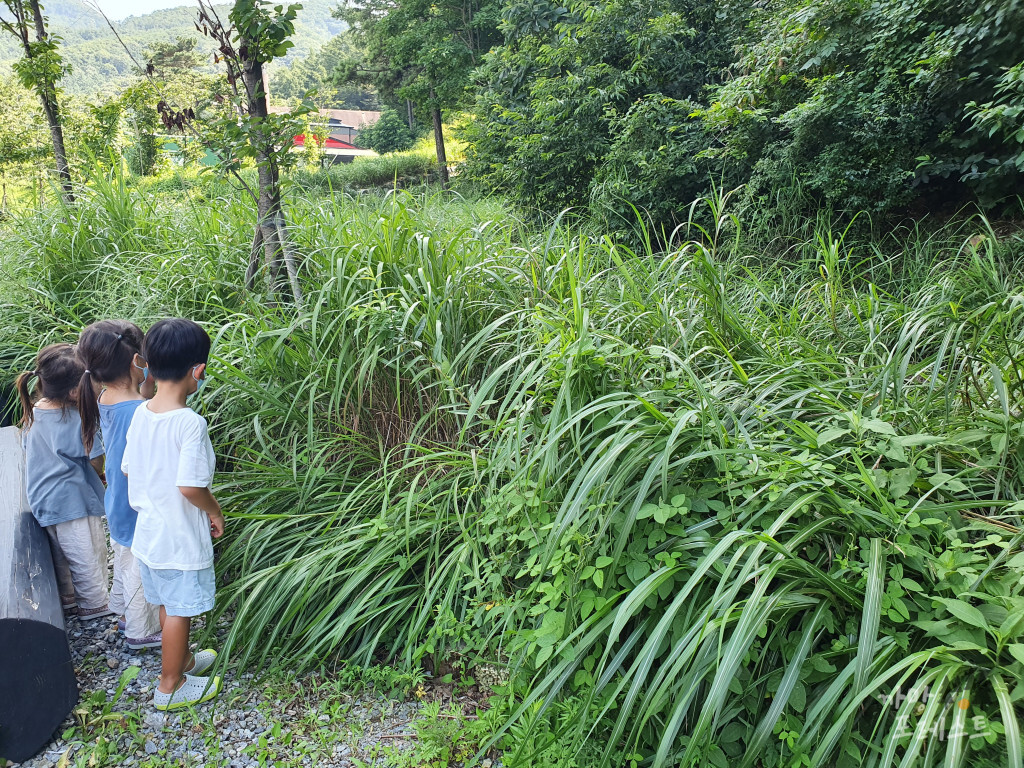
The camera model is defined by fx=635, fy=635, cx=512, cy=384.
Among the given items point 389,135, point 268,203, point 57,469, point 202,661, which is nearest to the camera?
point 202,661

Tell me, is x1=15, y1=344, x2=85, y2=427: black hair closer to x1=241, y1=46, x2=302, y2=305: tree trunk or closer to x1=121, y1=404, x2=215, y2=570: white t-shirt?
x1=121, y1=404, x2=215, y2=570: white t-shirt

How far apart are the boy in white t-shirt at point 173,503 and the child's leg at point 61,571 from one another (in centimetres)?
76

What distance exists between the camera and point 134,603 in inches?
98.3

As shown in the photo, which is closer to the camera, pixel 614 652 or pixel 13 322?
pixel 614 652

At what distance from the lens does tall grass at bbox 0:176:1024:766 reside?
1539mm

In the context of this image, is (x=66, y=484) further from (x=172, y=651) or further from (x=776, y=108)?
(x=776, y=108)

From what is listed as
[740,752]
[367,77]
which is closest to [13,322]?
[740,752]

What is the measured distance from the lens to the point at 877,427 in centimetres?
177

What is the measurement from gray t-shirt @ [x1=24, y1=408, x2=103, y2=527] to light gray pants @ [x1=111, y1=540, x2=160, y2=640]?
33 cm

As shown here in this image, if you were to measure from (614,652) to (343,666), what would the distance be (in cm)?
108

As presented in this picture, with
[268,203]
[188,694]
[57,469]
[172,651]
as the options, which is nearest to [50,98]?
[268,203]

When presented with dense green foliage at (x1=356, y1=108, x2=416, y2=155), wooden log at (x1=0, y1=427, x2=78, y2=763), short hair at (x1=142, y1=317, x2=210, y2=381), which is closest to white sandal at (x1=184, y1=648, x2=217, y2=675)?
wooden log at (x1=0, y1=427, x2=78, y2=763)

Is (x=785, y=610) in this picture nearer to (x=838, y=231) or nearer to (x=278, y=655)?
(x=278, y=655)

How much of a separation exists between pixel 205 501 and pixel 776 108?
506cm
